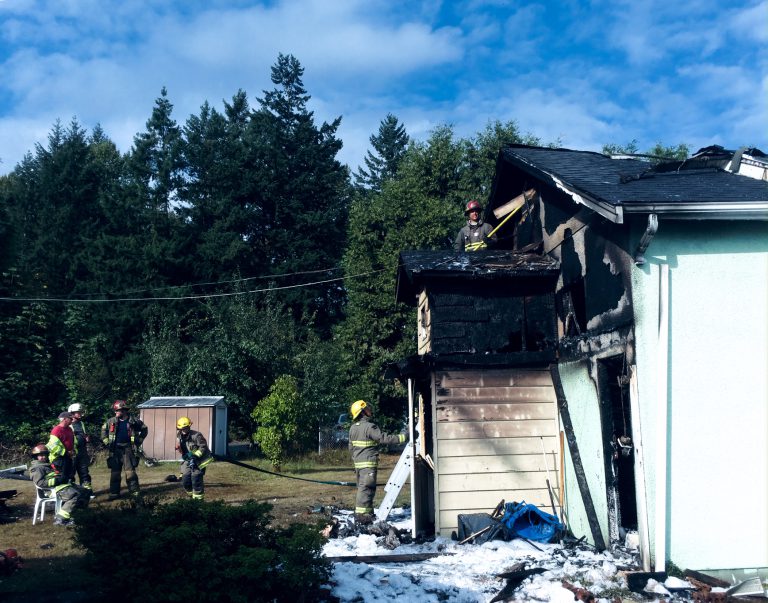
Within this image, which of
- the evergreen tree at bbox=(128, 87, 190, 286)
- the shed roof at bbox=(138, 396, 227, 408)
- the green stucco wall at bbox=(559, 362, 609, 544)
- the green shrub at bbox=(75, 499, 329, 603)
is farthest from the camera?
the evergreen tree at bbox=(128, 87, 190, 286)

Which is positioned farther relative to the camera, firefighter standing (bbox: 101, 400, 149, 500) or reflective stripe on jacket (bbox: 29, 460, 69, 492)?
firefighter standing (bbox: 101, 400, 149, 500)

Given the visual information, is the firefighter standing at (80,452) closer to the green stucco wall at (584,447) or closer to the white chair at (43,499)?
the white chair at (43,499)

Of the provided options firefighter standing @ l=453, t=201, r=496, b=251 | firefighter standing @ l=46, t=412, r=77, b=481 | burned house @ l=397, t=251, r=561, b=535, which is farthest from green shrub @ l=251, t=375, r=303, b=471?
burned house @ l=397, t=251, r=561, b=535

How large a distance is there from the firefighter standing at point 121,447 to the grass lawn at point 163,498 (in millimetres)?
484

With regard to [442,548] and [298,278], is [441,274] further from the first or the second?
[298,278]

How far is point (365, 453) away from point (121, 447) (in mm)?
5806

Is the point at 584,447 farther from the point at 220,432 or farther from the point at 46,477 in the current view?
the point at 220,432

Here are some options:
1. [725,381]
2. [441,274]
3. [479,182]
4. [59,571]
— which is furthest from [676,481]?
[479,182]

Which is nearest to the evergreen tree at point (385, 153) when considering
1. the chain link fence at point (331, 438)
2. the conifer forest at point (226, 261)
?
the conifer forest at point (226, 261)

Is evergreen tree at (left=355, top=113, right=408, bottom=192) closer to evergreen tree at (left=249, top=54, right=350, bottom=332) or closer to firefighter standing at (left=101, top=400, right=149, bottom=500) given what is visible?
evergreen tree at (left=249, top=54, right=350, bottom=332)

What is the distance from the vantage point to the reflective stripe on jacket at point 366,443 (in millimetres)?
11914

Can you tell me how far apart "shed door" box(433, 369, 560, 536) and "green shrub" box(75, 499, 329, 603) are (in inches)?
162

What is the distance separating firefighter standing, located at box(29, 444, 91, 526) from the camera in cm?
1151

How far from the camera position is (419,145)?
2588 centimetres
